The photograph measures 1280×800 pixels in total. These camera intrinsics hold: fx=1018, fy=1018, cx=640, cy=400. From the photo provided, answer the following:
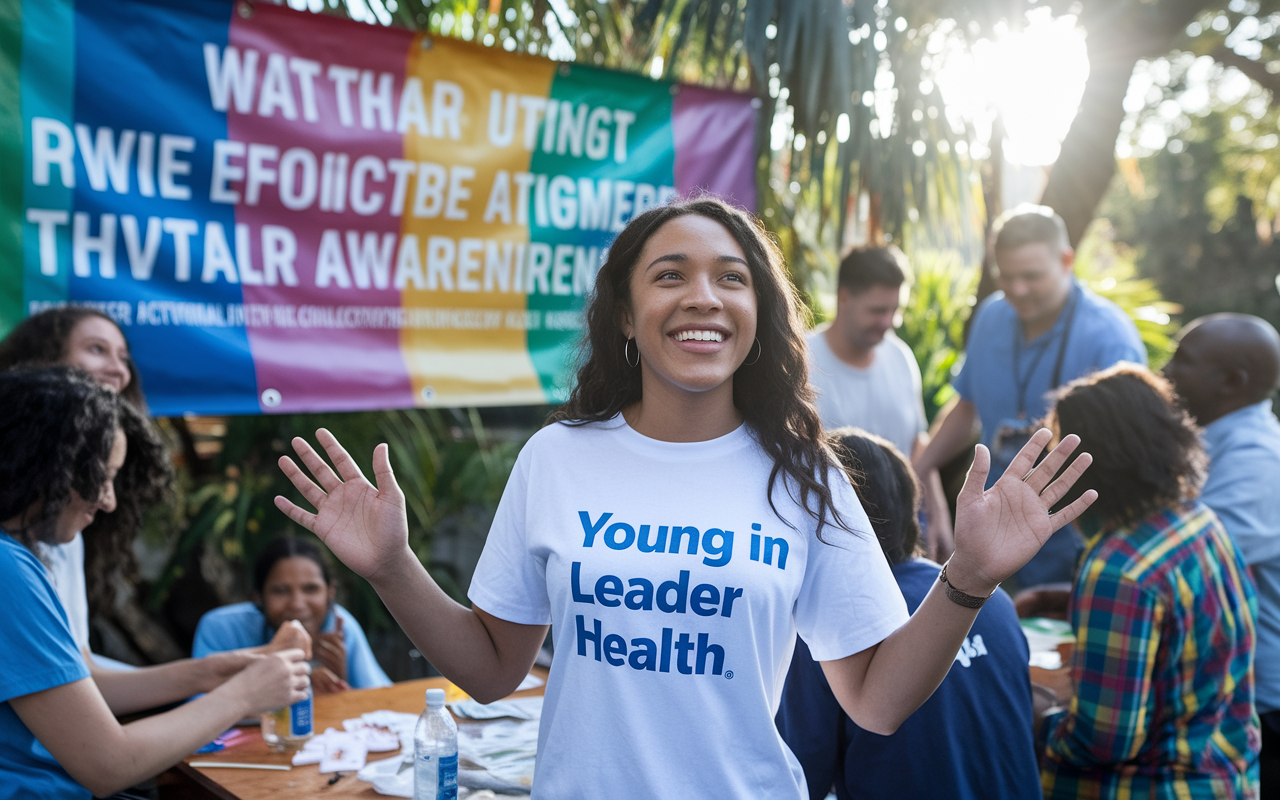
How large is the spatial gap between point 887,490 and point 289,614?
6.81ft

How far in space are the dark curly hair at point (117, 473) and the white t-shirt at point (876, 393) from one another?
7.60 ft

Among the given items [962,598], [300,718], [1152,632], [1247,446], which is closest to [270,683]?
[300,718]

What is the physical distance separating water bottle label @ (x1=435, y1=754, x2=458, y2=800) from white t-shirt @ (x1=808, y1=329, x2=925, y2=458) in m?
2.34

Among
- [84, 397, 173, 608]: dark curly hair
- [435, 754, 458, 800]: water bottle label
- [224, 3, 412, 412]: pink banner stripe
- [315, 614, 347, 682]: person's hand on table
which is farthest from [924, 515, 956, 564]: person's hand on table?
[84, 397, 173, 608]: dark curly hair

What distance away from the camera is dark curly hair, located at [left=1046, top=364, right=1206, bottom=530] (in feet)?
7.61

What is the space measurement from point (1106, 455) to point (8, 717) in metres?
2.37

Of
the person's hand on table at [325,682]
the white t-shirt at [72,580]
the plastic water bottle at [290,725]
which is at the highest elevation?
the white t-shirt at [72,580]

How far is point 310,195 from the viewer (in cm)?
341

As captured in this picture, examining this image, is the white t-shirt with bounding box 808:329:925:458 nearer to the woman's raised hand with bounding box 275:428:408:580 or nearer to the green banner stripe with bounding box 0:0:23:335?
the woman's raised hand with bounding box 275:428:408:580

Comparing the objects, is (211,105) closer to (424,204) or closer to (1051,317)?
(424,204)

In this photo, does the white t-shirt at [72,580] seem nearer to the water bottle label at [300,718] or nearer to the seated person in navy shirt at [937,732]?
the water bottle label at [300,718]

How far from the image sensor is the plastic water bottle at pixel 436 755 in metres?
1.83

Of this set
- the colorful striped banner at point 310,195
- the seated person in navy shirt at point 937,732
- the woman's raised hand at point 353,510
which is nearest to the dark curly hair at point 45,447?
the woman's raised hand at point 353,510

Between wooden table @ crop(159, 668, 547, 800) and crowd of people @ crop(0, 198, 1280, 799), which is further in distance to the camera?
wooden table @ crop(159, 668, 547, 800)
